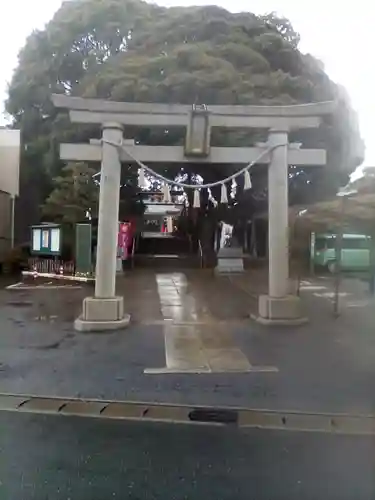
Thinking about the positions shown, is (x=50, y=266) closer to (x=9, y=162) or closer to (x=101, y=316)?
(x=9, y=162)

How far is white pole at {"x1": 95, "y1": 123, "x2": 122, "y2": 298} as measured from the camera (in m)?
9.05

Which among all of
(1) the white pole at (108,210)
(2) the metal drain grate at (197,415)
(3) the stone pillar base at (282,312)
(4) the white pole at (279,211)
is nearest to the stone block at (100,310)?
(1) the white pole at (108,210)

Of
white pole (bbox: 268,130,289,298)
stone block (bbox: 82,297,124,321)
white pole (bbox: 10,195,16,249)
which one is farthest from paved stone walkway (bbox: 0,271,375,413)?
white pole (bbox: 10,195,16,249)

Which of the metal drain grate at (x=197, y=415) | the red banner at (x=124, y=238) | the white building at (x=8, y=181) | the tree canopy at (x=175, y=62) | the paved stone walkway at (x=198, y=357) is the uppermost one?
the tree canopy at (x=175, y=62)

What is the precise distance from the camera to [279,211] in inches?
371

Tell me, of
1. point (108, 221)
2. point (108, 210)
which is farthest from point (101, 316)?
point (108, 210)

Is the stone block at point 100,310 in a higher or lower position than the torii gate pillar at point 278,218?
lower

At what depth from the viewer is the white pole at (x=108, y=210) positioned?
9055 millimetres

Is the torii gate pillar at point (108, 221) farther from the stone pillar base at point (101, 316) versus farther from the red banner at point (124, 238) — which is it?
the red banner at point (124, 238)

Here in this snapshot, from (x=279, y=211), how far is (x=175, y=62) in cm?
613

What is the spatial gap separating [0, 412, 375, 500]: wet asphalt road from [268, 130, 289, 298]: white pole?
5.31 meters

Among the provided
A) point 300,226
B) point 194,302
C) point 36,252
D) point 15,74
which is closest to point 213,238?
point 36,252

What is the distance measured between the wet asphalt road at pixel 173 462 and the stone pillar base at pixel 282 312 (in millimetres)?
4939

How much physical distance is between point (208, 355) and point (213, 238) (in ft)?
55.6
